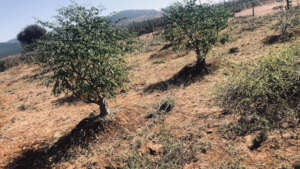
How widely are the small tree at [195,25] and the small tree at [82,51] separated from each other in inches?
250

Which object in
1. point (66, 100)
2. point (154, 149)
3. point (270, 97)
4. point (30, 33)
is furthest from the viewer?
point (30, 33)

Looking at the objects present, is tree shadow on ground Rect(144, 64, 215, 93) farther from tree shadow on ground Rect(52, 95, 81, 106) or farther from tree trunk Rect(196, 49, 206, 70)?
tree shadow on ground Rect(52, 95, 81, 106)

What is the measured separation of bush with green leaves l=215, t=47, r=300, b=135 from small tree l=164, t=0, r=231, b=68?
5904mm

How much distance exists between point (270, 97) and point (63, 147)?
718 cm

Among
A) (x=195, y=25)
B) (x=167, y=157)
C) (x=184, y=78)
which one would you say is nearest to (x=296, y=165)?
(x=167, y=157)

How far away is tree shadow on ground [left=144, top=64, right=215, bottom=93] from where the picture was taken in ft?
36.2

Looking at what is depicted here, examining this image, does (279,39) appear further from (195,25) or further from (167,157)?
(167,157)

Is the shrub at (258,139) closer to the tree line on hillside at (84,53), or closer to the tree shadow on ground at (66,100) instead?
the tree line on hillside at (84,53)

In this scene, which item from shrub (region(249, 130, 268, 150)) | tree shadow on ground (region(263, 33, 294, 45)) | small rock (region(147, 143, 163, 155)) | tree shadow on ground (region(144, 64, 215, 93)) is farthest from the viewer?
tree shadow on ground (region(263, 33, 294, 45))

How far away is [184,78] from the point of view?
11617mm

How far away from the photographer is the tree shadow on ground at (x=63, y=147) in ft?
21.5

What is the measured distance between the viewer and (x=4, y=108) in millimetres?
13961

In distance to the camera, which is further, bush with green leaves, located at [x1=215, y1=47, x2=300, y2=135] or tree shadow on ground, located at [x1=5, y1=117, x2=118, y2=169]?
tree shadow on ground, located at [x1=5, y1=117, x2=118, y2=169]

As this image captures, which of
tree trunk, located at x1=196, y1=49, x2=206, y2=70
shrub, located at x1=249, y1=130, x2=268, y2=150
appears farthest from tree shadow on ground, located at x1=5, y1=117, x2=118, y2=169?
tree trunk, located at x1=196, y1=49, x2=206, y2=70
